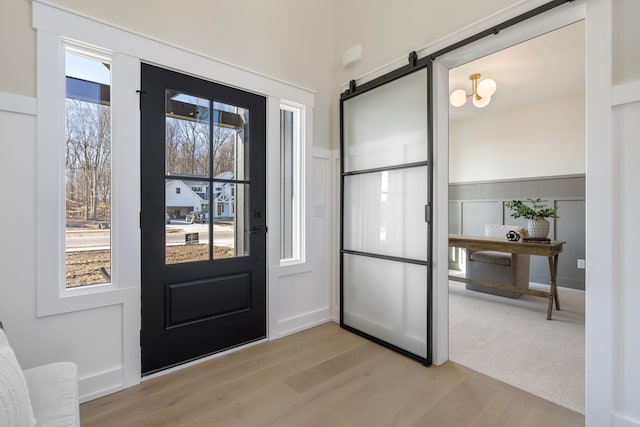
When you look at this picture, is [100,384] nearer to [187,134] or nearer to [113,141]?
[113,141]

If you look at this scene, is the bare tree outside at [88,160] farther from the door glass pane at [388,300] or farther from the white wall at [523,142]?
the white wall at [523,142]

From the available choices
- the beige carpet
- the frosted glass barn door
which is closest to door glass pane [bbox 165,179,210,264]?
the frosted glass barn door

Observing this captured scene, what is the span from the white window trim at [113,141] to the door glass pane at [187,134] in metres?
0.20

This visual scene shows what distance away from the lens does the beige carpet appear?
2029mm

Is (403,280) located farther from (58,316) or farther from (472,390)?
(58,316)

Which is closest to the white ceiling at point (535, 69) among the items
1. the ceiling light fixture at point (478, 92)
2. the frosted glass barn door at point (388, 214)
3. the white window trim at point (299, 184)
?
the ceiling light fixture at point (478, 92)

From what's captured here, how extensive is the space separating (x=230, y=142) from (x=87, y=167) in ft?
3.20

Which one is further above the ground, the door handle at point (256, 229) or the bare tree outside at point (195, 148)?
the bare tree outside at point (195, 148)

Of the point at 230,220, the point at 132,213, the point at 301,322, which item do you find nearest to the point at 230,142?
the point at 230,220

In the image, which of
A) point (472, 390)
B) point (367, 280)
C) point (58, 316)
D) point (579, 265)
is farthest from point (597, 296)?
point (579, 265)

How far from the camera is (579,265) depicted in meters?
4.36

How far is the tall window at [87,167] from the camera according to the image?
1.87m

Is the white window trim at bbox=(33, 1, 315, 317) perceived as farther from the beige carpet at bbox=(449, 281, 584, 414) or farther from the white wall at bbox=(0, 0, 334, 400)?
the beige carpet at bbox=(449, 281, 584, 414)

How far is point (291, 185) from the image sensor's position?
2967 millimetres
